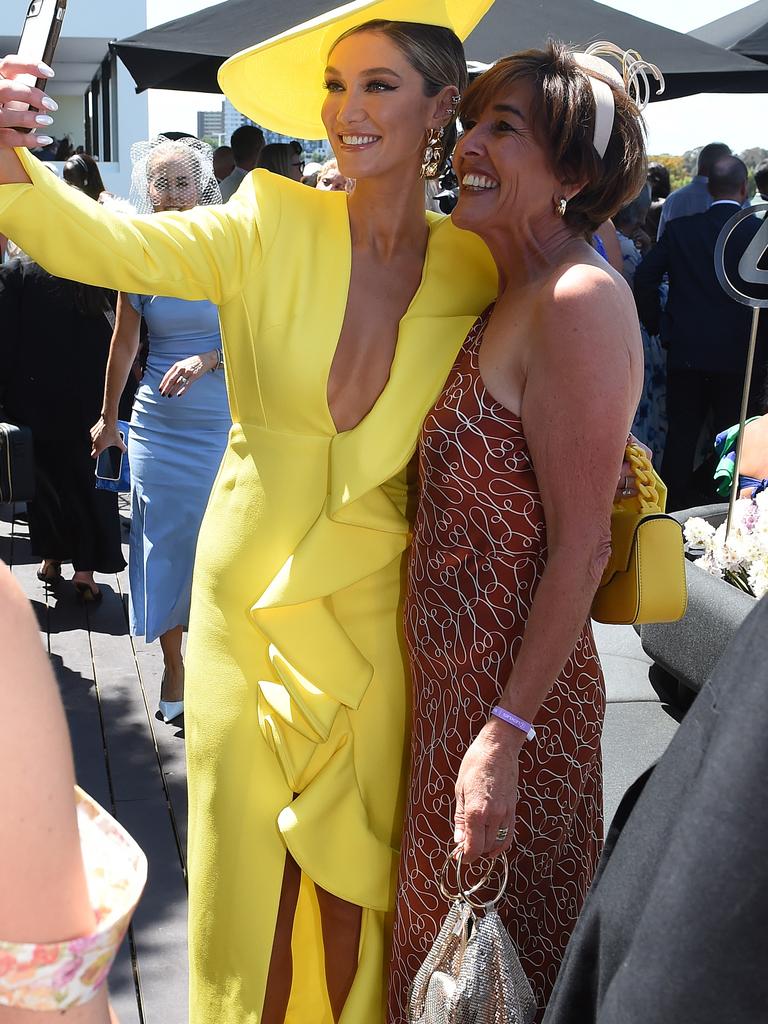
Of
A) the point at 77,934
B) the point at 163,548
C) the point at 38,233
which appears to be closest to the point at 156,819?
the point at 163,548

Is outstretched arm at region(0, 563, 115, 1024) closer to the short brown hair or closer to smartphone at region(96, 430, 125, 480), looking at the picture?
the short brown hair

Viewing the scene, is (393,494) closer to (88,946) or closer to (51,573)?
(88,946)

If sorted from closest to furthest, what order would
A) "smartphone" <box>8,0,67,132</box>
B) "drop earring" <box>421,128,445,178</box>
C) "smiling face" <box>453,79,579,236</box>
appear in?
"smartphone" <box>8,0,67,132</box> < "smiling face" <box>453,79,579,236</box> < "drop earring" <box>421,128,445,178</box>

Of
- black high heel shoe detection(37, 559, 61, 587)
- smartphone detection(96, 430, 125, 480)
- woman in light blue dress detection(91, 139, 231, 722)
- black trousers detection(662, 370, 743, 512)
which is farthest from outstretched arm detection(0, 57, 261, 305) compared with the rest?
black trousers detection(662, 370, 743, 512)

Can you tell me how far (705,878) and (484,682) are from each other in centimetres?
120

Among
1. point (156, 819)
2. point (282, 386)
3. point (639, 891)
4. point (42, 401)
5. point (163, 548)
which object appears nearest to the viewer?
point (639, 891)

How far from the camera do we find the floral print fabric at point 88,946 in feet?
2.73

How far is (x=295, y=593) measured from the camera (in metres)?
2.03

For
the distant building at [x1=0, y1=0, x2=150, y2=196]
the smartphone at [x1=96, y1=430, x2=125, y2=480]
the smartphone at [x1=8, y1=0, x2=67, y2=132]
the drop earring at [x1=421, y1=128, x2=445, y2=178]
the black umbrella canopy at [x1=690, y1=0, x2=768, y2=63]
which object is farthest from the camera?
the distant building at [x1=0, y1=0, x2=150, y2=196]

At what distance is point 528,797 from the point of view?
1.92 meters

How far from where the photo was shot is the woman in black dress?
A: 5652mm

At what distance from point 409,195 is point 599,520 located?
77 cm

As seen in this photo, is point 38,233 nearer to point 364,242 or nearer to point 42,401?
point 364,242

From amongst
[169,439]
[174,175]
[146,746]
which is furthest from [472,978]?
[174,175]
